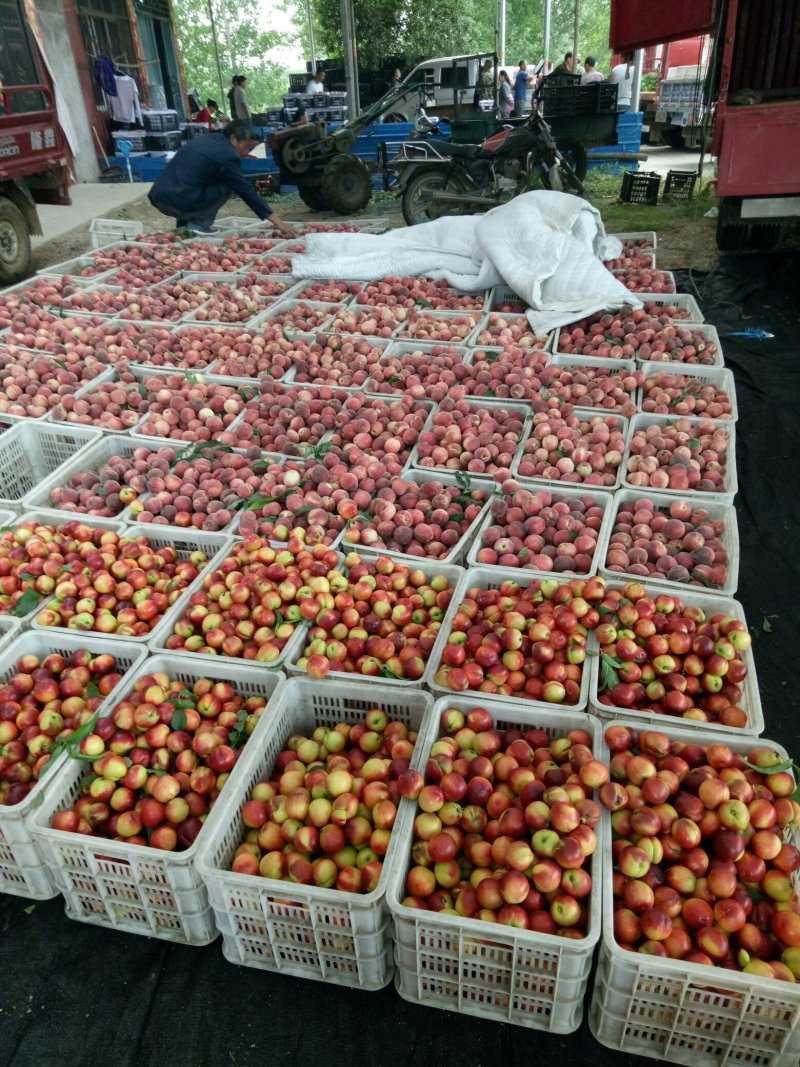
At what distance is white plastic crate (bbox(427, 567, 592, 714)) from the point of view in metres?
2.28

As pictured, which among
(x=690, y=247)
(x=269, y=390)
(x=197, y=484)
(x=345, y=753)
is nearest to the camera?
(x=345, y=753)

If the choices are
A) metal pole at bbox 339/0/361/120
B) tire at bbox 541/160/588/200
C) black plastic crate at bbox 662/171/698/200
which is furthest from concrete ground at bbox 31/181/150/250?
black plastic crate at bbox 662/171/698/200

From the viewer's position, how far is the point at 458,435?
12.4ft

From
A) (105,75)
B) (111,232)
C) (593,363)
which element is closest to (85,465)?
(593,363)

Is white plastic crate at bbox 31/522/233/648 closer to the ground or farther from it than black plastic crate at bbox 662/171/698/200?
closer to the ground

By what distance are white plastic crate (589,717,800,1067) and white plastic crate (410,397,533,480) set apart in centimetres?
209

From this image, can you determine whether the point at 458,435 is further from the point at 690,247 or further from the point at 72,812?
the point at 690,247

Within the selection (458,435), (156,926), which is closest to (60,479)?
(458,435)

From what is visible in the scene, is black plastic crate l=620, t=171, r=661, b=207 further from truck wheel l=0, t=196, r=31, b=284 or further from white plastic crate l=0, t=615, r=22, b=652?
white plastic crate l=0, t=615, r=22, b=652

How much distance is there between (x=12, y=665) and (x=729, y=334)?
6.19m

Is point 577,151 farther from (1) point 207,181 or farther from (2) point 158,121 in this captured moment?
(2) point 158,121

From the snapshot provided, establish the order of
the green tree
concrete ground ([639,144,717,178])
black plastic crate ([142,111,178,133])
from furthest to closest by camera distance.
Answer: the green tree → black plastic crate ([142,111,178,133]) → concrete ground ([639,144,717,178])

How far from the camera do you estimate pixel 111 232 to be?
788 centimetres

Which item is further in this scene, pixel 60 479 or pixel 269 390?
pixel 269 390
